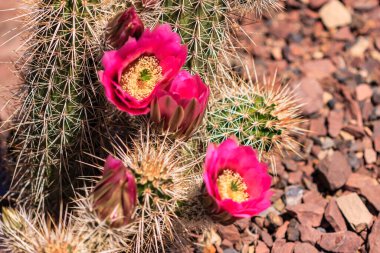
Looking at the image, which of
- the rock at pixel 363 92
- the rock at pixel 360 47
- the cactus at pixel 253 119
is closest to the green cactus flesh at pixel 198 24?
the cactus at pixel 253 119

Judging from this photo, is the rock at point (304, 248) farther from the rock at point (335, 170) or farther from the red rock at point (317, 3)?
the red rock at point (317, 3)

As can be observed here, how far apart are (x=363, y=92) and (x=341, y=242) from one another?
1.31m

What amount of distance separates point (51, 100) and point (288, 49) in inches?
86.7

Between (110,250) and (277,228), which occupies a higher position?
(110,250)

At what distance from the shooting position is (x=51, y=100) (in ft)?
8.43

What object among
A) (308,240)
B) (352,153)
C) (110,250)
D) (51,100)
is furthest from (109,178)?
(352,153)

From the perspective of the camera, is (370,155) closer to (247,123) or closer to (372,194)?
(372,194)

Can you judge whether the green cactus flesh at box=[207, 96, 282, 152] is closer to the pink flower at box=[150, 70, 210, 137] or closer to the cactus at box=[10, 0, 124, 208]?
the pink flower at box=[150, 70, 210, 137]

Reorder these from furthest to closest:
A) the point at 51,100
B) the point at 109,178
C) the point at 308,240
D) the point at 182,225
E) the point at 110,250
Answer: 1. the point at 308,240
2. the point at 51,100
3. the point at 182,225
4. the point at 110,250
5. the point at 109,178

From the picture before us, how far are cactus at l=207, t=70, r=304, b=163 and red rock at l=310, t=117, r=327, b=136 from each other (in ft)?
3.15

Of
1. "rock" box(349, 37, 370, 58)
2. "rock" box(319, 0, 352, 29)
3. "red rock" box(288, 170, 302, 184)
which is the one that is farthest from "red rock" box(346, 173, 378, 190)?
"rock" box(319, 0, 352, 29)

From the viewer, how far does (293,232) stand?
308cm

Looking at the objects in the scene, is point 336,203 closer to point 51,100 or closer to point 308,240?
point 308,240

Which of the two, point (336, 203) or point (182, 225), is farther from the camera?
point (336, 203)
